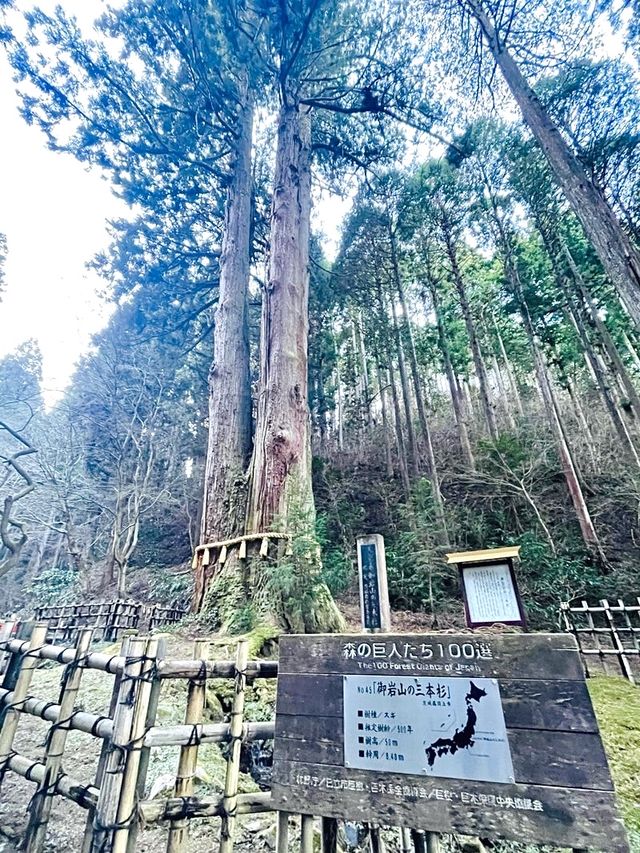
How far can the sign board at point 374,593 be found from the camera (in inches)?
93.9

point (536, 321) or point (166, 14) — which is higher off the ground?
point (166, 14)

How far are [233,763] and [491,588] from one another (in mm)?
2894

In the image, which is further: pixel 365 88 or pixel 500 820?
pixel 365 88

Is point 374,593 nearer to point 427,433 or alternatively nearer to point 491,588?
point 491,588

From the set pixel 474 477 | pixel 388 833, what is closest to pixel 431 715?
pixel 388 833

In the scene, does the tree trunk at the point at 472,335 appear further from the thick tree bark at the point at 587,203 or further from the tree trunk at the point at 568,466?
the thick tree bark at the point at 587,203

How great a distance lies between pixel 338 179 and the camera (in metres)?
10.4

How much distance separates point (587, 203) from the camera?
429 centimetres

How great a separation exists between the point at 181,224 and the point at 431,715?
425 inches

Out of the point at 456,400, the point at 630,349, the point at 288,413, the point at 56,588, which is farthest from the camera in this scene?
the point at 630,349

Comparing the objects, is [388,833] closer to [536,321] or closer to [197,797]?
[197,797]

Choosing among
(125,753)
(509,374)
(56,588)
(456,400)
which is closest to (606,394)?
(456,400)

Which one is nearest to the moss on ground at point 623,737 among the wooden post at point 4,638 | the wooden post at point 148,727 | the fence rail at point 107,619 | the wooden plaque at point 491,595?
the wooden plaque at point 491,595

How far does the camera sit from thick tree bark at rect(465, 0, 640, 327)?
3898mm
